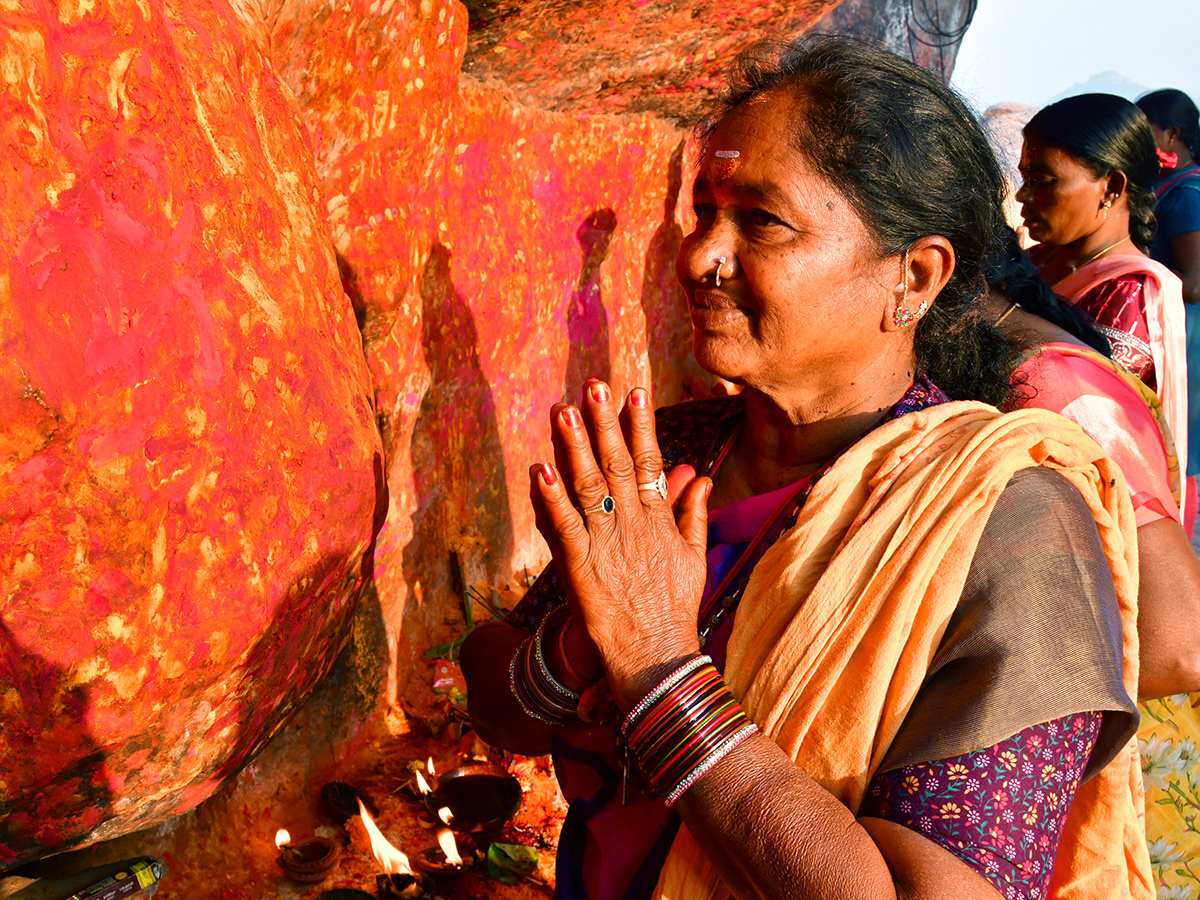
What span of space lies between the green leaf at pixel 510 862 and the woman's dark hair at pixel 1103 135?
2.82m

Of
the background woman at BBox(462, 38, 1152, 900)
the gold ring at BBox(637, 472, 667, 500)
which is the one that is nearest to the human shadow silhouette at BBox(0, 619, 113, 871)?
the background woman at BBox(462, 38, 1152, 900)

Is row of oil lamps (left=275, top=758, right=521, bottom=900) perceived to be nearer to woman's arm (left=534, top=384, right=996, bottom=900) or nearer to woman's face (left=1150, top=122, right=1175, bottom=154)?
woman's arm (left=534, top=384, right=996, bottom=900)

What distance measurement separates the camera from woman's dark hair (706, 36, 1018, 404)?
1396 millimetres

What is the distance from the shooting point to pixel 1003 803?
1.05 m

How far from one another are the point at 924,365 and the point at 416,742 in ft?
7.49

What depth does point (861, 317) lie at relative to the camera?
1.47m

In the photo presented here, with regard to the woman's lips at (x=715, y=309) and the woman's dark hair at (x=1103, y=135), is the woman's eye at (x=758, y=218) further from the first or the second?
the woman's dark hair at (x=1103, y=135)

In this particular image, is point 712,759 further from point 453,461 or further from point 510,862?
point 453,461

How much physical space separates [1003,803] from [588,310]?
3.48 metres

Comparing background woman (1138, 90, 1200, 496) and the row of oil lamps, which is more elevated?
background woman (1138, 90, 1200, 496)

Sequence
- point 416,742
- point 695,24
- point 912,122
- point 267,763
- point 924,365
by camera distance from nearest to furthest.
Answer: point 912,122, point 924,365, point 267,763, point 416,742, point 695,24

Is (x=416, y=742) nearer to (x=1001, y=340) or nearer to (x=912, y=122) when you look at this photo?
(x=1001, y=340)

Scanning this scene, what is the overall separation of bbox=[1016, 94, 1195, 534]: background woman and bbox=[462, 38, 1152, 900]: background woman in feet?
Answer: 4.80

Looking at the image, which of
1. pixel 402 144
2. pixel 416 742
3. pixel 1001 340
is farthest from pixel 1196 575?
pixel 416 742
